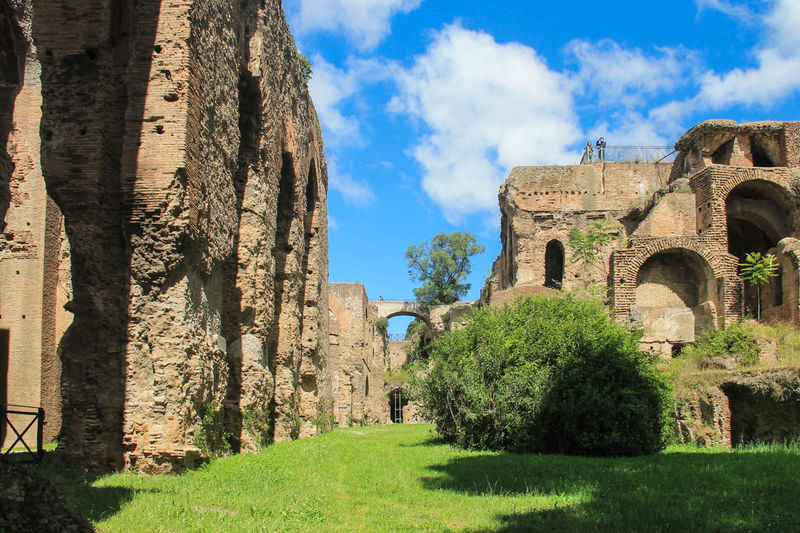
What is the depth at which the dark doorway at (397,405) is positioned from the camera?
128 feet

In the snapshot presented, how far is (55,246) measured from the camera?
52.1ft

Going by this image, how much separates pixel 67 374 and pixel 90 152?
2566 millimetres

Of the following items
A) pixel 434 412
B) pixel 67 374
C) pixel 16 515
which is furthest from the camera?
pixel 434 412

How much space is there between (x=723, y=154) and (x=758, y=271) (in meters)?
7.27

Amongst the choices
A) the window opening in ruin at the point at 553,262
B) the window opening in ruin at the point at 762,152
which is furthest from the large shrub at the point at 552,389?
the window opening in ruin at the point at 762,152

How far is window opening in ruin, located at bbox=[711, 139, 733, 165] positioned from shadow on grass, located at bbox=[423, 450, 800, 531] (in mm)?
20986

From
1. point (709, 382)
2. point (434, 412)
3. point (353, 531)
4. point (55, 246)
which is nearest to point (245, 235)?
point (434, 412)

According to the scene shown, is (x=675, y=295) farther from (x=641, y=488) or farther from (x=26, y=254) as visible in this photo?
(x=26, y=254)

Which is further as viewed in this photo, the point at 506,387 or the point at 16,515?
the point at 506,387

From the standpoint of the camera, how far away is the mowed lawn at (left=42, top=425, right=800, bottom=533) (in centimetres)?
593

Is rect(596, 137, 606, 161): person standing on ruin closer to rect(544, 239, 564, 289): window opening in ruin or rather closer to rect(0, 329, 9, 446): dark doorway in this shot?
rect(544, 239, 564, 289): window opening in ruin

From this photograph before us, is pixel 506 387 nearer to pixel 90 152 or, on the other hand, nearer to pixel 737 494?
pixel 737 494

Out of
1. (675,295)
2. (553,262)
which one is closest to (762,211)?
(675,295)

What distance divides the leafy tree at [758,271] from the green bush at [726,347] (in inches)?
70.7
